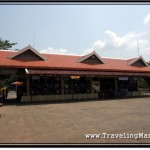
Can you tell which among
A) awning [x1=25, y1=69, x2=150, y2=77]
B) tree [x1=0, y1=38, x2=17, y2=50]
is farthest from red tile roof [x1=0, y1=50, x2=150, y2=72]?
tree [x1=0, y1=38, x2=17, y2=50]

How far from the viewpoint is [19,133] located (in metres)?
9.34

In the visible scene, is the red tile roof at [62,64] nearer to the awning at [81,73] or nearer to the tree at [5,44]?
the awning at [81,73]

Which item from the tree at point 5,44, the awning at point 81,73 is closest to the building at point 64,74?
the awning at point 81,73

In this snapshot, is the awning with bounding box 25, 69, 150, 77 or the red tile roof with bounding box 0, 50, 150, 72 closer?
the awning with bounding box 25, 69, 150, 77

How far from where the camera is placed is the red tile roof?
22188 millimetres

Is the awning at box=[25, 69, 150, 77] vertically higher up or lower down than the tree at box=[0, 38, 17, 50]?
lower down

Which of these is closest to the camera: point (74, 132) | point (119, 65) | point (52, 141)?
point (52, 141)

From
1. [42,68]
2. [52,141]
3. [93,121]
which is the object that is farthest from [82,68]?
[52,141]

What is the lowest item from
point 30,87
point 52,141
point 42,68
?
point 52,141

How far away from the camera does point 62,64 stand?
24875 millimetres

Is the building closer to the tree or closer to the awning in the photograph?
the awning

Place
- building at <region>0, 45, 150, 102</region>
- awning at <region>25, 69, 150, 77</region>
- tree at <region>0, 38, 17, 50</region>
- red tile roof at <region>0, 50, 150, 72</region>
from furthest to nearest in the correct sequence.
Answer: tree at <region>0, 38, 17, 50</region>, building at <region>0, 45, 150, 102</region>, red tile roof at <region>0, 50, 150, 72</region>, awning at <region>25, 69, 150, 77</region>

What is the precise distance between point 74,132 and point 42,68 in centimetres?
1384

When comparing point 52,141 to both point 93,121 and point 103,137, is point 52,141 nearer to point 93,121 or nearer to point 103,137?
point 103,137
